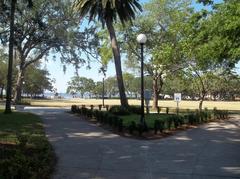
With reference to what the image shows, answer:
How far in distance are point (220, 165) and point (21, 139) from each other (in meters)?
4.93

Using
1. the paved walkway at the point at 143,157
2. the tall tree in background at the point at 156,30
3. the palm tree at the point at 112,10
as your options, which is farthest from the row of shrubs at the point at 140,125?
the tall tree in background at the point at 156,30

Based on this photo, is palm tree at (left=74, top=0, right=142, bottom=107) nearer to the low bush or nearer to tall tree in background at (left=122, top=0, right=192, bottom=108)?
tall tree in background at (left=122, top=0, right=192, bottom=108)

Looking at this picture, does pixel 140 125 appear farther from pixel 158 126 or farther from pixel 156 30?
pixel 156 30

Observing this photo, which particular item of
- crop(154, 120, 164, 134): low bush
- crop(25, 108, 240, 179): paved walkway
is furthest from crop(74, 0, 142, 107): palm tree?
crop(25, 108, 240, 179): paved walkway

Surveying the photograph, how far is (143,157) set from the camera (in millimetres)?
11883

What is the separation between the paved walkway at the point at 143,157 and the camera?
9664 millimetres

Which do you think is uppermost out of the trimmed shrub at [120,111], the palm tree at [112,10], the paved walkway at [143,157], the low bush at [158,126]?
the palm tree at [112,10]

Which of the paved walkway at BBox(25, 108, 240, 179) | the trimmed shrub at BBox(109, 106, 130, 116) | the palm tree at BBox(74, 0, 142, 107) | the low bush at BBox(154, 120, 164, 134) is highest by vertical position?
the palm tree at BBox(74, 0, 142, 107)

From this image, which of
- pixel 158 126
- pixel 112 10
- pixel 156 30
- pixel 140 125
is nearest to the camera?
pixel 140 125

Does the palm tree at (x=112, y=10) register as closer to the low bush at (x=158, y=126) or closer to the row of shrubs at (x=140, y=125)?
the row of shrubs at (x=140, y=125)

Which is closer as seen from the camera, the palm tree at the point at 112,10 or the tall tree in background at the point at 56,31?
the palm tree at the point at 112,10

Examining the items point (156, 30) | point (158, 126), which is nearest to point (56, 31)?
point (156, 30)

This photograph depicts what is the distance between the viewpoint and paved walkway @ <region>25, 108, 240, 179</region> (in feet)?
31.7

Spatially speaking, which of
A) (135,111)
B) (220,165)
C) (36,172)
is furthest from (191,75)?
(36,172)
